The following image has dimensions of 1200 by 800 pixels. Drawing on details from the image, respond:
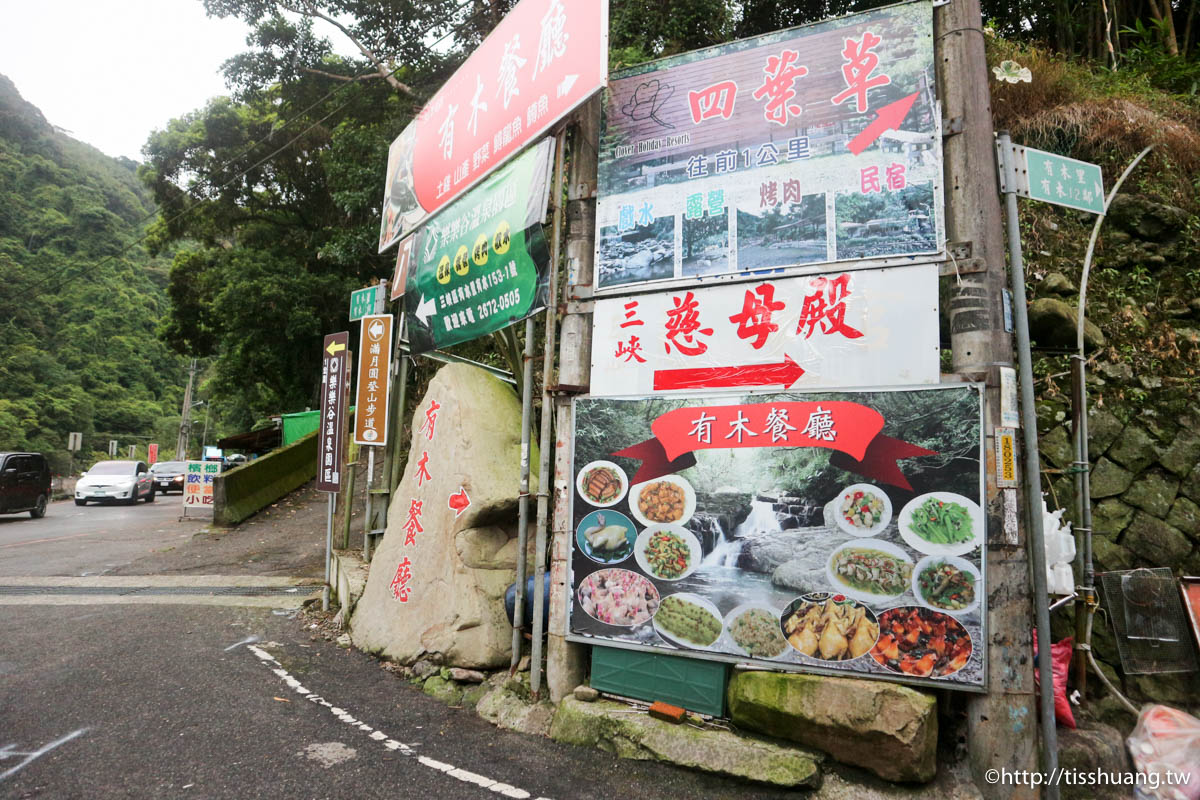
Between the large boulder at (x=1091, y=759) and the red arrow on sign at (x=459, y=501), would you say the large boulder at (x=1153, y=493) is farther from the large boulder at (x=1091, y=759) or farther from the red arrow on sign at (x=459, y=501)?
the red arrow on sign at (x=459, y=501)

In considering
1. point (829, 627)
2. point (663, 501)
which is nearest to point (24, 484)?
point (663, 501)

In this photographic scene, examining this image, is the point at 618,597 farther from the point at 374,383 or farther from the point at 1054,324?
the point at 374,383

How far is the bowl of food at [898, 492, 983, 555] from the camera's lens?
13.0 ft

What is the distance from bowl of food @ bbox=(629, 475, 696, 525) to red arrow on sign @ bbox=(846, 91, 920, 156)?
102 inches

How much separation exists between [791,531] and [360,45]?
17976 millimetres

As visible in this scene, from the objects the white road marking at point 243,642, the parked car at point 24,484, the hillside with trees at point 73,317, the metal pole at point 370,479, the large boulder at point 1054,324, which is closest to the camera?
the large boulder at point 1054,324

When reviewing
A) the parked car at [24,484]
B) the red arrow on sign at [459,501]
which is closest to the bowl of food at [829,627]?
the red arrow on sign at [459,501]

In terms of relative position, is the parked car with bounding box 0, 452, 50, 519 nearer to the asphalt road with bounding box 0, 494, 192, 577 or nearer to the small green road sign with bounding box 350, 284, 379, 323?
the asphalt road with bounding box 0, 494, 192, 577

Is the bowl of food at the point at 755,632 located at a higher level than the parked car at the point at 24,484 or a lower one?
lower

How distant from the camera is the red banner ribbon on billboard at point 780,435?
4.19 m

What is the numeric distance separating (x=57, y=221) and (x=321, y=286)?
34732mm

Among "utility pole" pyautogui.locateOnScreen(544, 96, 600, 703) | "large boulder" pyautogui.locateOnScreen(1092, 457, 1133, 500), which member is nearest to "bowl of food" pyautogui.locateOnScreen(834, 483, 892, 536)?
"utility pole" pyautogui.locateOnScreen(544, 96, 600, 703)

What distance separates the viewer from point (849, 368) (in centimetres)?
436

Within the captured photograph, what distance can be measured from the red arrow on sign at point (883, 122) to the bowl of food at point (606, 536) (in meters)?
3.06
